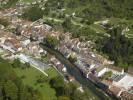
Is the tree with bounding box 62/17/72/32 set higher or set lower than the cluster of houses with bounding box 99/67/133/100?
lower

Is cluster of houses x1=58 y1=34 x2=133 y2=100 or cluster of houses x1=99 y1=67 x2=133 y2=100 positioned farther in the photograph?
cluster of houses x1=58 y1=34 x2=133 y2=100

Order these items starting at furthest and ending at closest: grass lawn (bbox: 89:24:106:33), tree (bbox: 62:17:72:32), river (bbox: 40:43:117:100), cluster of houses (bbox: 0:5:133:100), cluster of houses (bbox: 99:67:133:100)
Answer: tree (bbox: 62:17:72:32) < grass lawn (bbox: 89:24:106:33) < cluster of houses (bbox: 0:5:133:100) < river (bbox: 40:43:117:100) < cluster of houses (bbox: 99:67:133:100)

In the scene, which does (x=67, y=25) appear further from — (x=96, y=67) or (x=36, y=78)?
(x=36, y=78)

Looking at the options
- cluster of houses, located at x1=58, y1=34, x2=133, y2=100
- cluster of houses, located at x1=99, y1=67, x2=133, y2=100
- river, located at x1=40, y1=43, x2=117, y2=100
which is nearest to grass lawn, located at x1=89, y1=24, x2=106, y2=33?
cluster of houses, located at x1=58, y1=34, x2=133, y2=100

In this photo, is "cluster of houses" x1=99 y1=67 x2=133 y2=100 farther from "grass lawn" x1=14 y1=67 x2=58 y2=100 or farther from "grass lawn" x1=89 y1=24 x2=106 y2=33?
"grass lawn" x1=89 y1=24 x2=106 y2=33

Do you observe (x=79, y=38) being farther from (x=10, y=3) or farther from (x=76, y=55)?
(x=10, y=3)

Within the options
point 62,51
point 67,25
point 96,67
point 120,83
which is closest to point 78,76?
point 96,67

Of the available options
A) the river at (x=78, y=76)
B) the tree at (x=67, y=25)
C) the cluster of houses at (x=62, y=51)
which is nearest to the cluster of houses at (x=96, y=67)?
the cluster of houses at (x=62, y=51)
